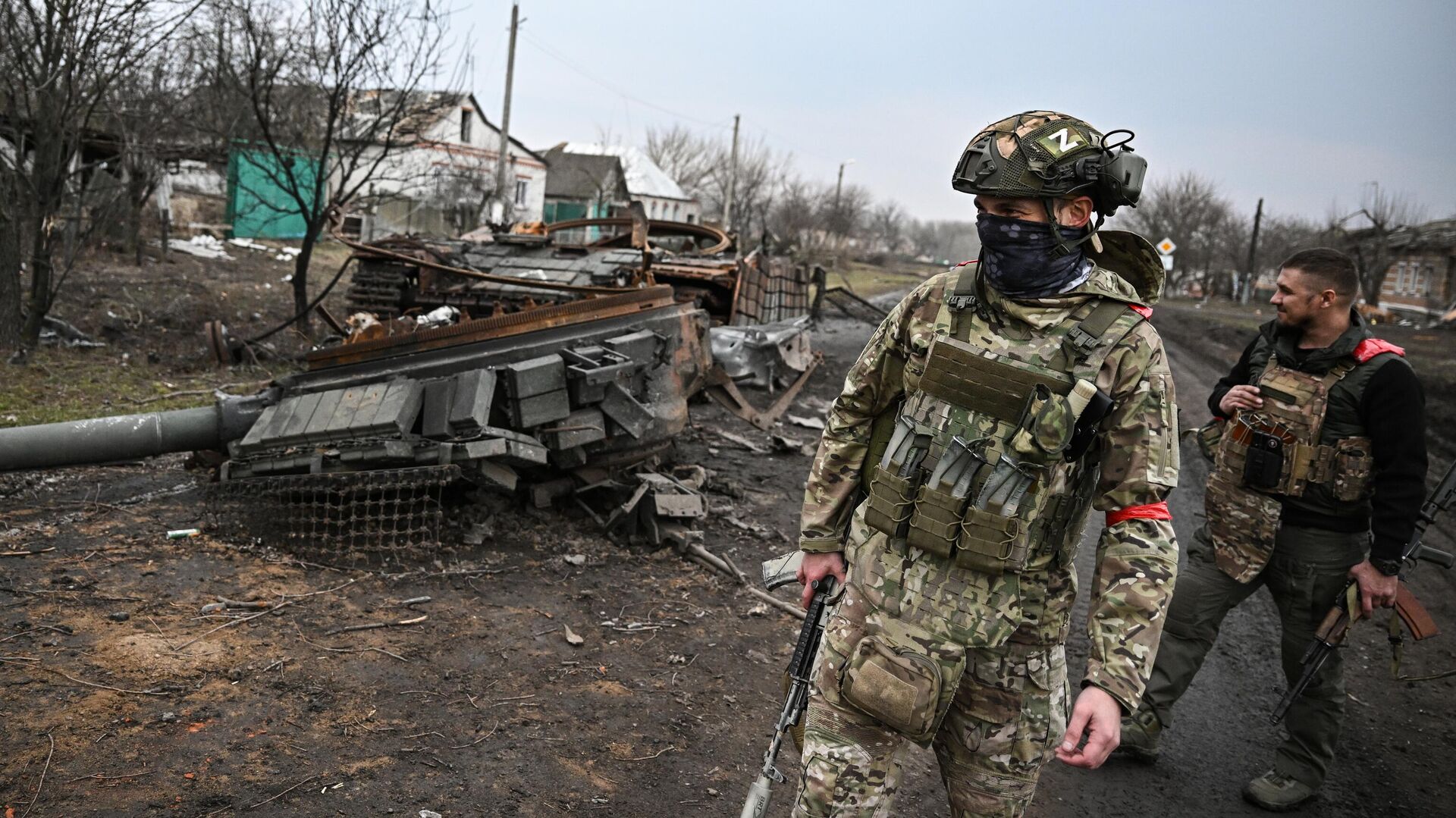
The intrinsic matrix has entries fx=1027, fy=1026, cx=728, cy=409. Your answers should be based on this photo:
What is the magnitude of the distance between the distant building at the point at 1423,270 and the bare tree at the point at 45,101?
39.0 metres

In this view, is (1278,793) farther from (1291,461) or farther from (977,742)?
(977,742)

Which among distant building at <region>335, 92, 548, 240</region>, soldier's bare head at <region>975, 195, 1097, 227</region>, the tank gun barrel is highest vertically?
distant building at <region>335, 92, 548, 240</region>

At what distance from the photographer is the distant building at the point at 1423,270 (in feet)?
126

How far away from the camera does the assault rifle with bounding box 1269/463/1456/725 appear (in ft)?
12.1

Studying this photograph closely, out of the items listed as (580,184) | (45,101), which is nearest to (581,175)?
(580,184)

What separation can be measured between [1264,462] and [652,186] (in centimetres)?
5036

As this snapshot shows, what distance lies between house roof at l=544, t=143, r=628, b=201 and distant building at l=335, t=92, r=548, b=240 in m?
2.62

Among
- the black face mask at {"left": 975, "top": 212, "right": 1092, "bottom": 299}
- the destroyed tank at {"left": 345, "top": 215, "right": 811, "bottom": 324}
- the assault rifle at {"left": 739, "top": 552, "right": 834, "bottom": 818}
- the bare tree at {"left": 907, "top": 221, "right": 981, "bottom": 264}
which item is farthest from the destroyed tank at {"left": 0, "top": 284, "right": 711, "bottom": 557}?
the bare tree at {"left": 907, "top": 221, "right": 981, "bottom": 264}

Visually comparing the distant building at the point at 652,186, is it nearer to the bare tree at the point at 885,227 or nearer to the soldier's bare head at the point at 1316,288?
the bare tree at the point at 885,227

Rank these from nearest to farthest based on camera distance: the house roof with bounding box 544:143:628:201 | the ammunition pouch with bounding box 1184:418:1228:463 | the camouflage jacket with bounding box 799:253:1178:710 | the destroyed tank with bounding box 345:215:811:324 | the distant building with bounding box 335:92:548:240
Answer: the camouflage jacket with bounding box 799:253:1178:710 → the ammunition pouch with bounding box 1184:418:1228:463 → the destroyed tank with bounding box 345:215:811:324 → the distant building with bounding box 335:92:548:240 → the house roof with bounding box 544:143:628:201

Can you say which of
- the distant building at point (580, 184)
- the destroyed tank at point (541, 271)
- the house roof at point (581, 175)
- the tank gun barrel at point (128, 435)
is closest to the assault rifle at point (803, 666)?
the tank gun barrel at point (128, 435)

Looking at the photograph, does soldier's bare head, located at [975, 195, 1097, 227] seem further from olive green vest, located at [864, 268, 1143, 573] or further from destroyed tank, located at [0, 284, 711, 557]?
destroyed tank, located at [0, 284, 711, 557]

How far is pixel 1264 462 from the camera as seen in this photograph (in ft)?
12.5

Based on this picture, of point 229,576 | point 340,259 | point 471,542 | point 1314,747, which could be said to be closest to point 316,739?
point 229,576
